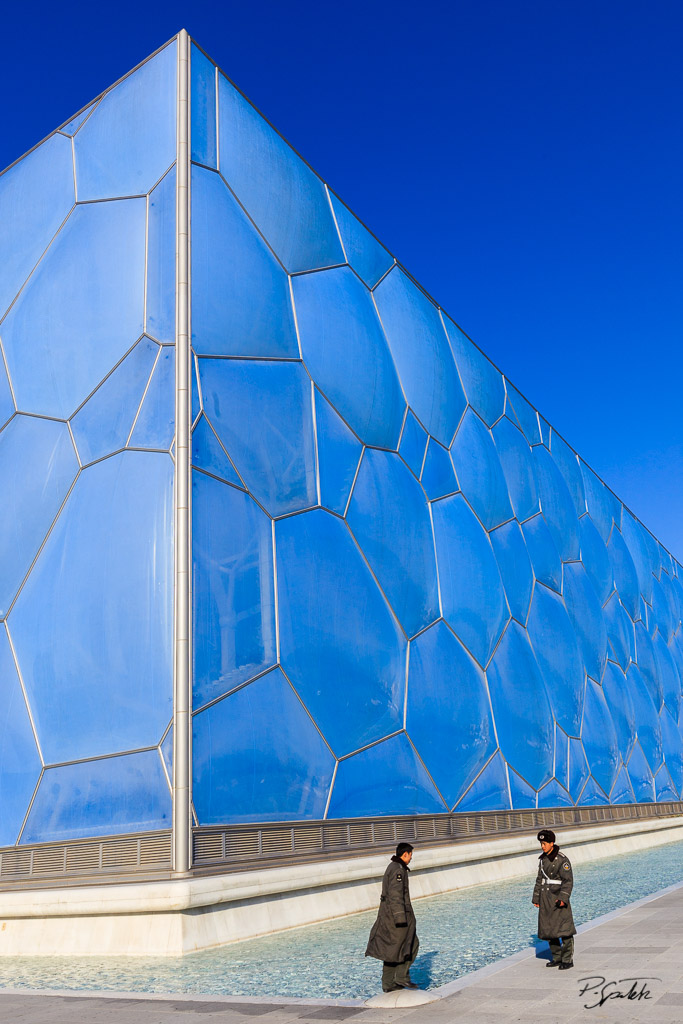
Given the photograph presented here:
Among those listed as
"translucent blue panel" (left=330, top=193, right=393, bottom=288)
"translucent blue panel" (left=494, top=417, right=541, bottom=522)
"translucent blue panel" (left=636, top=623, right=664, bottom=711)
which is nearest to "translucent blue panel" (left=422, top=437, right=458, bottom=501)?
"translucent blue panel" (left=330, top=193, right=393, bottom=288)

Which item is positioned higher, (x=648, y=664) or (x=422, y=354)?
(x=422, y=354)

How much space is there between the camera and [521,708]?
48.1 ft

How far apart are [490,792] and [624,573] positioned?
11911 millimetres

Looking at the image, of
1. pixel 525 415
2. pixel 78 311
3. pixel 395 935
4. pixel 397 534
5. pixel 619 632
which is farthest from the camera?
pixel 619 632

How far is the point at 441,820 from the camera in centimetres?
1134

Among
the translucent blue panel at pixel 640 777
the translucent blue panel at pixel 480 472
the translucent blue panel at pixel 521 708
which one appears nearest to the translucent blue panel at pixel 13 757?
the translucent blue panel at pixel 521 708

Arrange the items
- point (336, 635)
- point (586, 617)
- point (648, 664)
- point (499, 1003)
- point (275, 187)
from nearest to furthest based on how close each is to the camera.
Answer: point (499, 1003)
point (336, 635)
point (275, 187)
point (586, 617)
point (648, 664)

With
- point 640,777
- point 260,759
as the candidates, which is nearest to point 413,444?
point 260,759

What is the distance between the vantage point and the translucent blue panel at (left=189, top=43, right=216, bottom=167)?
9.77 metres

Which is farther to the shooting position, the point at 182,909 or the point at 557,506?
the point at 557,506

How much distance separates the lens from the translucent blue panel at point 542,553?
56.3 feet

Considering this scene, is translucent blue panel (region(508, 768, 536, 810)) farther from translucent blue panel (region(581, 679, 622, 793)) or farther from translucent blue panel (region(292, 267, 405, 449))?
translucent blue panel (region(292, 267, 405, 449))

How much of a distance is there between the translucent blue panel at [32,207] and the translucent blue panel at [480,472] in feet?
22.0

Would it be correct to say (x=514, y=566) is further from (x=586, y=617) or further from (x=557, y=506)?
(x=586, y=617)
